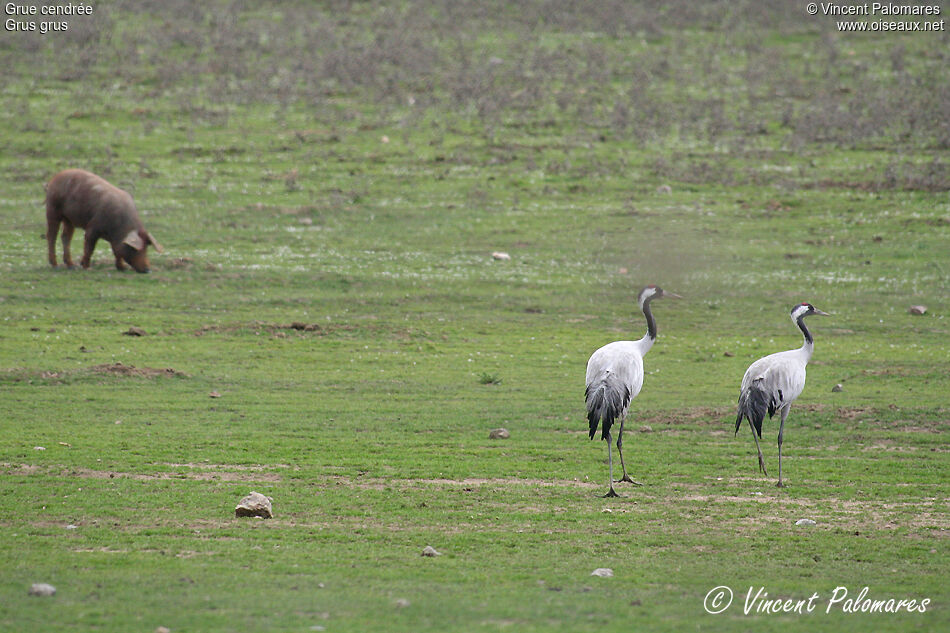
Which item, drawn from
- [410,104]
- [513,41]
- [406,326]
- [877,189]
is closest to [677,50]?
[513,41]

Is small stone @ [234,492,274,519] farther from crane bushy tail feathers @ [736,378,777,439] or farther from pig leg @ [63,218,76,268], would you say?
pig leg @ [63,218,76,268]

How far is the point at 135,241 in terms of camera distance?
27766 millimetres

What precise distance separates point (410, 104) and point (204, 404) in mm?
32804

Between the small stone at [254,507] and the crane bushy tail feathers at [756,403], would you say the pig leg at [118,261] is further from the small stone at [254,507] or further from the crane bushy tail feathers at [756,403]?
the crane bushy tail feathers at [756,403]

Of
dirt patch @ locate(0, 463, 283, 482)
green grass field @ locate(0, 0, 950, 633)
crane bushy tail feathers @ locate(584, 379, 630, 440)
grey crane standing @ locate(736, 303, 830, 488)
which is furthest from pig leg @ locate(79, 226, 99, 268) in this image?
grey crane standing @ locate(736, 303, 830, 488)

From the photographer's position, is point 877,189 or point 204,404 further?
point 877,189

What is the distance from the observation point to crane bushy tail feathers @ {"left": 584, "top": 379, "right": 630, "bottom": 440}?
13.5m

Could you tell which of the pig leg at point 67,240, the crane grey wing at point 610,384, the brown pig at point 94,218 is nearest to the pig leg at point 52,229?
the brown pig at point 94,218

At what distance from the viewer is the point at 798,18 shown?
204 feet

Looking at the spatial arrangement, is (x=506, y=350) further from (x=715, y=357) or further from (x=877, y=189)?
(x=877, y=189)

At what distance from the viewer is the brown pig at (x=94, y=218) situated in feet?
92.7

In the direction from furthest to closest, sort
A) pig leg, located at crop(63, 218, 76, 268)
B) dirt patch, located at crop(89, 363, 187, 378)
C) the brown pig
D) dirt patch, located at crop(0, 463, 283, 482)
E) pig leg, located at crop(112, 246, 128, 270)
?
pig leg, located at crop(63, 218, 76, 268)
pig leg, located at crop(112, 246, 128, 270)
the brown pig
dirt patch, located at crop(89, 363, 187, 378)
dirt patch, located at crop(0, 463, 283, 482)

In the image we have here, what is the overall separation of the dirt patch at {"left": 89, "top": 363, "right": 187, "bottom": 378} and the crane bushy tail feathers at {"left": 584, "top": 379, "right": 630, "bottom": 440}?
30.8 feet

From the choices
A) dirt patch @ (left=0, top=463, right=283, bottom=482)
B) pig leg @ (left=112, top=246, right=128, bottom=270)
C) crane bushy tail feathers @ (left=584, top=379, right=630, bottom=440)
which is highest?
crane bushy tail feathers @ (left=584, top=379, right=630, bottom=440)
